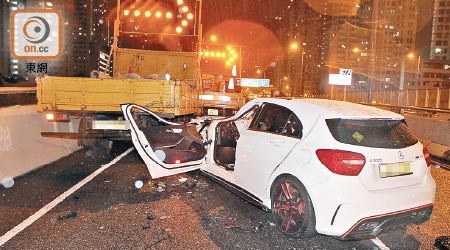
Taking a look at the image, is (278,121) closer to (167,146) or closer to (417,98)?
(167,146)

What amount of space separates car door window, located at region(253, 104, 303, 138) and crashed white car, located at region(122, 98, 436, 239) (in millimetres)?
13

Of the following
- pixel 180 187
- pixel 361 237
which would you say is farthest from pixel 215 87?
pixel 361 237

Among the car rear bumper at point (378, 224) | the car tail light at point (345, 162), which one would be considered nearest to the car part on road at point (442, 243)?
the car rear bumper at point (378, 224)

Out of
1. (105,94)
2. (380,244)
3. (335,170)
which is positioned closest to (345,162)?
(335,170)

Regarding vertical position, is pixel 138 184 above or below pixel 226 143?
below

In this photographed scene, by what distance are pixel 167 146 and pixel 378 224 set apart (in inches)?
170

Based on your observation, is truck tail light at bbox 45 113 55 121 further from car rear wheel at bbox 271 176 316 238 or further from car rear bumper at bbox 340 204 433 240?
car rear bumper at bbox 340 204 433 240

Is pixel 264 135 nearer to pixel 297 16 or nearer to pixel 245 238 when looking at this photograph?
pixel 245 238

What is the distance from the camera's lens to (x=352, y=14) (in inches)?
6412

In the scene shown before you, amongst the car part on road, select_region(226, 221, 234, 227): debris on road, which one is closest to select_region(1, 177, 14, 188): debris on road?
select_region(226, 221, 234, 227): debris on road

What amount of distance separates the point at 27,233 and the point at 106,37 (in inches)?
372

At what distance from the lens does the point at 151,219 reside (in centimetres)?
453

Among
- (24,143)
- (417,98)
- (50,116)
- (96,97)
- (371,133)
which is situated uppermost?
(417,98)

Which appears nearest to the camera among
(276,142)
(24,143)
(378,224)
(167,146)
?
(378,224)
